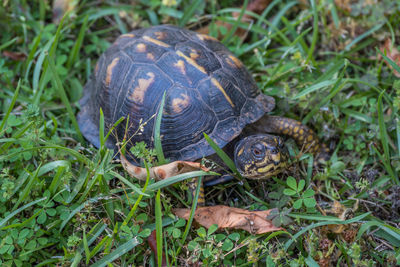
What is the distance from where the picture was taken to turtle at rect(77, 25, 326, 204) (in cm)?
281

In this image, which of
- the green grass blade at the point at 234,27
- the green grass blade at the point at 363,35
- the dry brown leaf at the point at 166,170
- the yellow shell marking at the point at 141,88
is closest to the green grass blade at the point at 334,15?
the green grass blade at the point at 363,35

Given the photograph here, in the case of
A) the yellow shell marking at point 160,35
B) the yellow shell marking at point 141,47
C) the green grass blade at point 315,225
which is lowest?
the green grass blade at point 315,225

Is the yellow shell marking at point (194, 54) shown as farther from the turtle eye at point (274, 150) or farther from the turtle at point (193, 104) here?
the turtle eye at point (274, 150)

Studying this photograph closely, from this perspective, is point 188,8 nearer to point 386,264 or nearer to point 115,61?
point 115,61

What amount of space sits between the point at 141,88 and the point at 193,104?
1.48 feet

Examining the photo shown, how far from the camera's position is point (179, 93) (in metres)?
2.83

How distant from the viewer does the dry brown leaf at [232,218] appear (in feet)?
8.38

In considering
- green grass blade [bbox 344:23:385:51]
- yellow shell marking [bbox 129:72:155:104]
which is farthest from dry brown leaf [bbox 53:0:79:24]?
green grass blade [bbox 344:23:385:51]

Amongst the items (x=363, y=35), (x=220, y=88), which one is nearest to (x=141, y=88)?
(x=220, y=88)

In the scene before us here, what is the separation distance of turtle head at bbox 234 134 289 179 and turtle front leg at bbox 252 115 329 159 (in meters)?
0.39

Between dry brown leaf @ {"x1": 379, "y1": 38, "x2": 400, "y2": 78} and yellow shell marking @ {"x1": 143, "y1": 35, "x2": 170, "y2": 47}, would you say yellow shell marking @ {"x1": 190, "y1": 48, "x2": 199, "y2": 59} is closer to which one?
yellow shell marking @ {"x1": 143, "y1": 35, "x2": 170, "y2": 47}

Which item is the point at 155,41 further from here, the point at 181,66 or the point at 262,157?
the point at 262,157

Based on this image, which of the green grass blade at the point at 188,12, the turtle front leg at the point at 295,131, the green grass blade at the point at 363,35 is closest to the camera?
the turtle front leg at the point at 295,131

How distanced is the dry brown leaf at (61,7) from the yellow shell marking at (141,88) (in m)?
1.77
